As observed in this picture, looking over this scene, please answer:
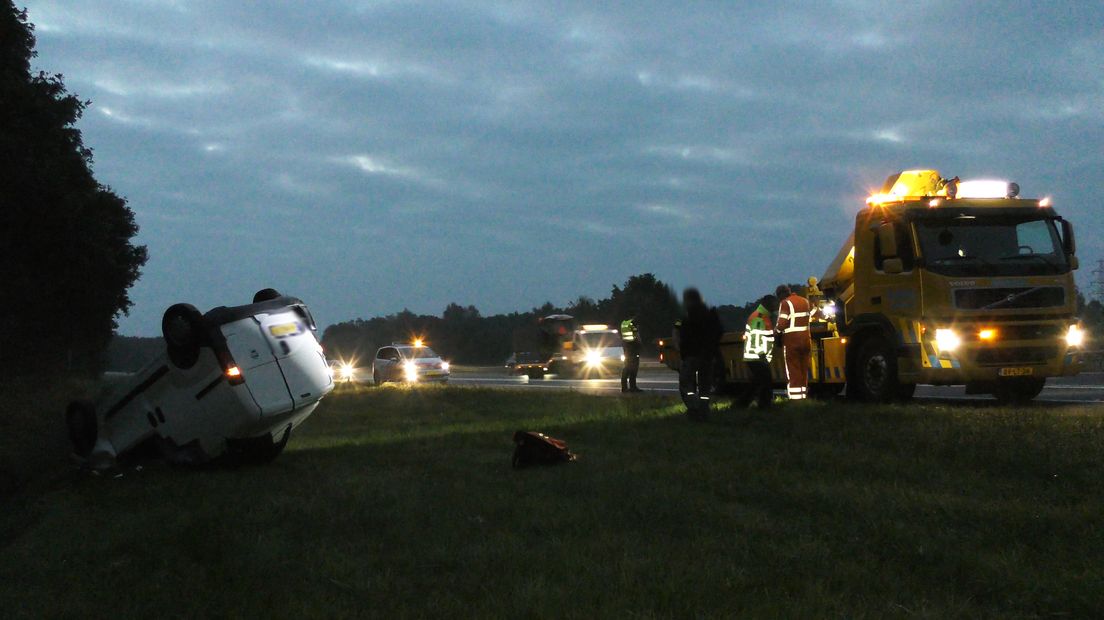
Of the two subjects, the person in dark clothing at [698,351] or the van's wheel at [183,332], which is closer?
the van's wheel at [183,332]

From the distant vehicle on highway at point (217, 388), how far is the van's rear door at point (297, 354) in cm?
1

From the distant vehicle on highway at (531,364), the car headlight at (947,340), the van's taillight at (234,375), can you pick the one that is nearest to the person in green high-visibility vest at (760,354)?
the car headlight at (947,340)

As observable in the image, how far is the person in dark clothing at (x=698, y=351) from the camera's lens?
45.8ft

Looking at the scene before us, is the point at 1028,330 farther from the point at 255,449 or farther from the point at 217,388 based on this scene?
the point at 217,388

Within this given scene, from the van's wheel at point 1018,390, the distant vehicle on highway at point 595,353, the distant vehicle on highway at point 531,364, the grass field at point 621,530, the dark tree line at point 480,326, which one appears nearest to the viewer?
the grass field at point 621,530

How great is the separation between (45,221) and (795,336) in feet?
60.6

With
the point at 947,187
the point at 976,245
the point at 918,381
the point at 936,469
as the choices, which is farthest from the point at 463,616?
the point at 947,187

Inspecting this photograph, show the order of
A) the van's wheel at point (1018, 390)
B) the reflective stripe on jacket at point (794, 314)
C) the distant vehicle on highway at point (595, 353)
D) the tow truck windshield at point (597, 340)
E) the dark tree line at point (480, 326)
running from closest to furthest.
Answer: the van's wheel at point (1018, 390) → the reflective stripe on jacket at point (794, 314) → the distant vehicle on highway at point (595, 353) → the tow truck windshield at point (597, 340) → the dark tree line at point (480, 326)

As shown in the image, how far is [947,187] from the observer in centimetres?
1490

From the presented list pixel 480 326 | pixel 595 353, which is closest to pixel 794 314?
pixel 595 353

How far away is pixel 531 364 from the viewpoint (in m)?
40.2

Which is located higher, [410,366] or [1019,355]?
[410,366]

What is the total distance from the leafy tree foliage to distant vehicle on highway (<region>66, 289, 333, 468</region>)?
1307cm

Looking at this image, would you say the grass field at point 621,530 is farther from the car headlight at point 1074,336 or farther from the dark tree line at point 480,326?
the dark tree line at point 480,326
